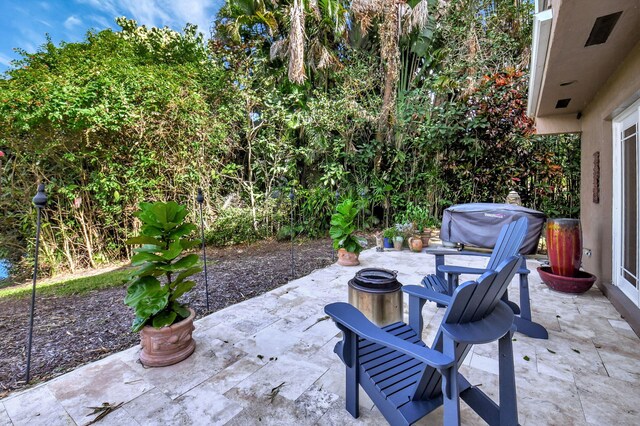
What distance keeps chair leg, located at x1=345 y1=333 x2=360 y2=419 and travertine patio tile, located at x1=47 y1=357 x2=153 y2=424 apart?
123 centimetres

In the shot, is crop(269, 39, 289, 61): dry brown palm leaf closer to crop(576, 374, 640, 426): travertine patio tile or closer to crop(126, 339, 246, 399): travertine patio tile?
crop(126, 339, 246, 399): travertine patio tile

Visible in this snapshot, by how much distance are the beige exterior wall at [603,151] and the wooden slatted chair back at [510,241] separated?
185cm

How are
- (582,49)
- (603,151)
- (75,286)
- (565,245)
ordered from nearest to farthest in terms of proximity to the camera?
(582,49)
(565,245)
(603,151)
(75,286)

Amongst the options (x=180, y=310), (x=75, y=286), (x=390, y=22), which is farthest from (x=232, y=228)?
(x=390, y=22)

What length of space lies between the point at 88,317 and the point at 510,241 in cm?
376

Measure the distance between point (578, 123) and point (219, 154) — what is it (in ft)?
22.2

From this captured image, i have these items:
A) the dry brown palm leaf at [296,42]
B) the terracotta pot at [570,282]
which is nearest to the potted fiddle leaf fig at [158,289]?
the terracotta pot at [570,282]

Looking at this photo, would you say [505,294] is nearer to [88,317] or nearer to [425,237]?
[425,237]

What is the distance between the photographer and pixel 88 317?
283cm

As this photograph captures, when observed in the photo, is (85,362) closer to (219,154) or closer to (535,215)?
(219,154)

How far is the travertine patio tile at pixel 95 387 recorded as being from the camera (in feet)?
5.19

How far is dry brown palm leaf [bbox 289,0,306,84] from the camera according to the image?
6.14 m

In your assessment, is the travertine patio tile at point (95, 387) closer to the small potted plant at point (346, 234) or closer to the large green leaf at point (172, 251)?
the large green leaf at point (172, 251)

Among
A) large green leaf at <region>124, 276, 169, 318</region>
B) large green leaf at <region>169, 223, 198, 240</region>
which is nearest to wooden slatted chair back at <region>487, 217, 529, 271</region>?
large green leaf at <region>169, 223, 198, 240</region>
